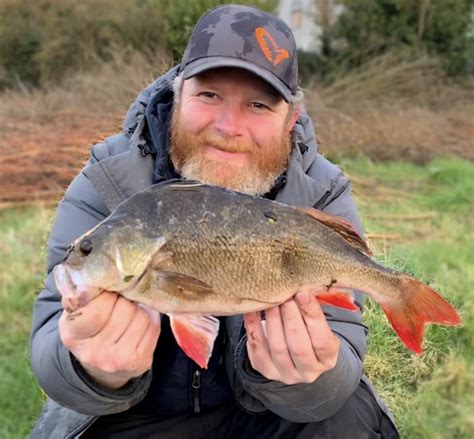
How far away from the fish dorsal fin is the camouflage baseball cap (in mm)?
716

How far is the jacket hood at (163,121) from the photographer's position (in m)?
2.81

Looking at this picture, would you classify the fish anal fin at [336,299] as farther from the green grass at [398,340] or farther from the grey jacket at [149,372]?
the green grass at [398,340]

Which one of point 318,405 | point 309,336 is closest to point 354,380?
point 318,405

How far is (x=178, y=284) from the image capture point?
1749 mm

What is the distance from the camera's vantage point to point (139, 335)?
1876 millimetres

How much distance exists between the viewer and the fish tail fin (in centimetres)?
201

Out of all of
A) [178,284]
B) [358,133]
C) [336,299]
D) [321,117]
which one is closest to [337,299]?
[336,299]

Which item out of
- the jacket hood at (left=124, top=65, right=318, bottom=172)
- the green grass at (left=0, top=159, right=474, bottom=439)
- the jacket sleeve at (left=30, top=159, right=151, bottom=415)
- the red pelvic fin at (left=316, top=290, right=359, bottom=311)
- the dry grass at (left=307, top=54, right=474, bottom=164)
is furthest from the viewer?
the dry grass at (left=307, top=54, right=474, bottom=164)

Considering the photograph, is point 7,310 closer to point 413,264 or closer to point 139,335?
point 413,264

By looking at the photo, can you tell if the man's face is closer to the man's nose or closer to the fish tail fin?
the man's nose

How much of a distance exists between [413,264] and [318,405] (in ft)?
8.58

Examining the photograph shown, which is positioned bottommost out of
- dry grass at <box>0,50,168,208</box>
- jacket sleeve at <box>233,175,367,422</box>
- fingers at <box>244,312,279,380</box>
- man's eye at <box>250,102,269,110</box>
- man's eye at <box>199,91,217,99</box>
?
dry grass at <box>0,50,168,208</box>

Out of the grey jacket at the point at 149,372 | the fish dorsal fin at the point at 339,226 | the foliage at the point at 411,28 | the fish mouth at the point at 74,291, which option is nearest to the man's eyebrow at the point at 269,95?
the grey jacket at the point at 149,372

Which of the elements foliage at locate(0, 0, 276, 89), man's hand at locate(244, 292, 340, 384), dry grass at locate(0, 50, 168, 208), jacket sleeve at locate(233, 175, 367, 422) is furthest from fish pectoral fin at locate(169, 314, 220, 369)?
foliage at locate(0, 0, 276, 89)
